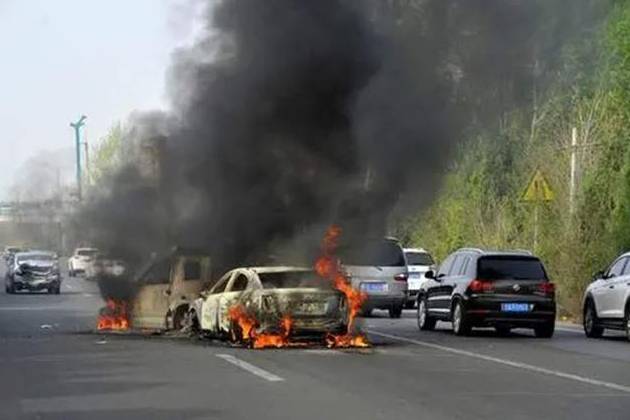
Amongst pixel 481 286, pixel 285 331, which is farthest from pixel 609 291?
pixel 285 331

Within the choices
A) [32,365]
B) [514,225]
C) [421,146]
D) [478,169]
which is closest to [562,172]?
[514,225]

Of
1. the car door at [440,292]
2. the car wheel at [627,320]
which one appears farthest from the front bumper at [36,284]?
the car wheel at [627,320]

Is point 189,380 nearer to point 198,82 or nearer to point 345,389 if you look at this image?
point 345,389

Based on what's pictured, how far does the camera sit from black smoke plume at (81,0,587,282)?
79.5 feet

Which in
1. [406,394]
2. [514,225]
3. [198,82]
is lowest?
[406,394]

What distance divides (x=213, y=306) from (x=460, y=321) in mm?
5300

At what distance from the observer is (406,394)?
47.5 ft

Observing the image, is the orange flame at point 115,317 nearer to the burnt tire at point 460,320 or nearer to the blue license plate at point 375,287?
the burnt tire at point 460,320

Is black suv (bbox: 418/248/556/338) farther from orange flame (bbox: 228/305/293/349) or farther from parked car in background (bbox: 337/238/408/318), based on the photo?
parked car in background (bbox: 337/238/408/318)

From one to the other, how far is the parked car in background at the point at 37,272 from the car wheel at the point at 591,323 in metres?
28.0

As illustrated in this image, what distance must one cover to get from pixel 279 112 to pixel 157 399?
1229 centimetres

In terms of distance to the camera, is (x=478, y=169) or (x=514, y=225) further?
(x=478, y=169)

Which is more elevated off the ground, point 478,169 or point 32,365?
point 478,169

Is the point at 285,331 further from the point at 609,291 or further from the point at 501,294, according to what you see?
the point at 609,291
